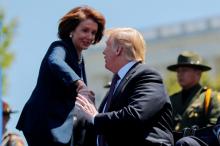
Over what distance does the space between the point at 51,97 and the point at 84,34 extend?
696 millimetres

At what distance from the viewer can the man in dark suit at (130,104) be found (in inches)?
322

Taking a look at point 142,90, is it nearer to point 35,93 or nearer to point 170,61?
point 35,93

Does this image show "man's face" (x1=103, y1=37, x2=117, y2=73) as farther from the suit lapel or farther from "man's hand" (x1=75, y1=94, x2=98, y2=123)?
"man's hand" (x1=75, y1=94, x2=98, y2=123)

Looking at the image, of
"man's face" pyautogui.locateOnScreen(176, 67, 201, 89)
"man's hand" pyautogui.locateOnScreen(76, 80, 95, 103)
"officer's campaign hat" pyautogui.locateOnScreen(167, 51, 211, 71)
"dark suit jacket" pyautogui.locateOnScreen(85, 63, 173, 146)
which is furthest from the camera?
"officer's campaign hat" pyautogui.locateOnScreen(167, 51, 211, 71)

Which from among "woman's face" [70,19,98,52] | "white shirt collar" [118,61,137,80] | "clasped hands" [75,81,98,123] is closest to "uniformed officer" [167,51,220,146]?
"woman's face" [70,19,98,52]

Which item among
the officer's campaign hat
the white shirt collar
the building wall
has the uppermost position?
the white shirt collar

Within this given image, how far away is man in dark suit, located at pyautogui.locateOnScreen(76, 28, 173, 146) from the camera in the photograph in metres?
8.19

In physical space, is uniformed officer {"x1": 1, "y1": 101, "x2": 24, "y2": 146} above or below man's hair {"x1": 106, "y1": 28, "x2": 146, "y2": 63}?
below

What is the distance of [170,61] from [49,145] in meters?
60.6

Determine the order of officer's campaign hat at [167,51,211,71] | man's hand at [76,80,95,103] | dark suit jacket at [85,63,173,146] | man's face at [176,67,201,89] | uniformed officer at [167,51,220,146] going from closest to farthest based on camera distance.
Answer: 1. dark suit jacket at [85,63,173,146]
2. man's hand at [76,80,95,103]
3. uniformed officer at [167,51,220,146]
4. man's face at [176,67,201,89]
5. officer's campaign hat at [167,51,211,71]

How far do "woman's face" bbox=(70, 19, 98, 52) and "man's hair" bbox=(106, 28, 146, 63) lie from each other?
361 millimetres

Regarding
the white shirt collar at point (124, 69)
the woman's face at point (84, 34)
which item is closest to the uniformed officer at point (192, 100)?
the woman's face at point (84, 34)

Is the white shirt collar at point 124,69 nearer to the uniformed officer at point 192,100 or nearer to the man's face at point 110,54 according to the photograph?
the man's face at point 110,54

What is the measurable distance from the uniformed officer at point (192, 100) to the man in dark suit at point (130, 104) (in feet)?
8.21
